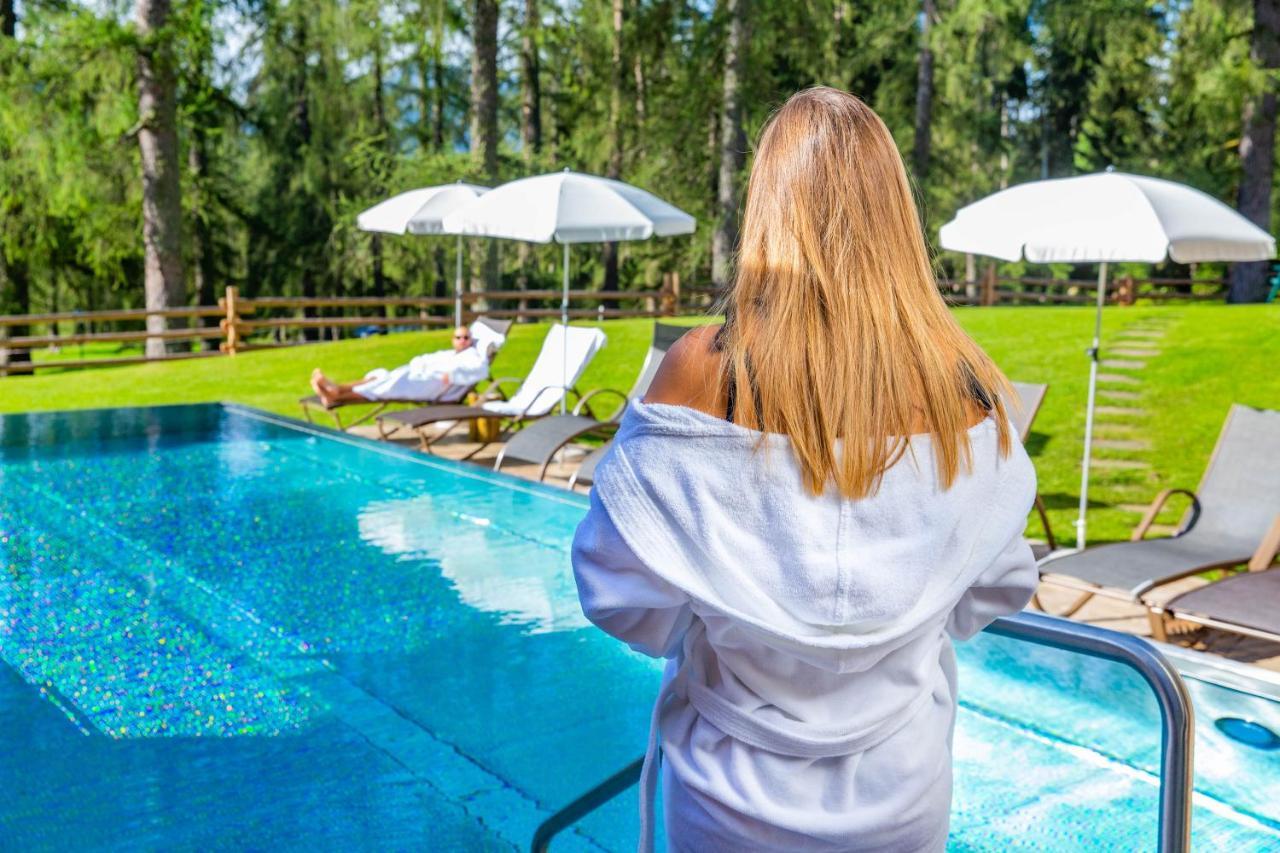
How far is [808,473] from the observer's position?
121 cm

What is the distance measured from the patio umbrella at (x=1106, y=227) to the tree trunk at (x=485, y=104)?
11.9 meters

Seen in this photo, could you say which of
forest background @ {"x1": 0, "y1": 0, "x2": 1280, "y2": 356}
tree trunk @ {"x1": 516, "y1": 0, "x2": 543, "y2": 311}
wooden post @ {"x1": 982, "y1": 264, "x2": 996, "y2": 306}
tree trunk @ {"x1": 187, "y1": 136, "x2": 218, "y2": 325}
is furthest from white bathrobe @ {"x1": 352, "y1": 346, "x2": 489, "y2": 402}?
wooden post @ {"x1": 982, "y1": 264, "x2": 996, "y2": 306}

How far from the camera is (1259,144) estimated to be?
19.4 metres

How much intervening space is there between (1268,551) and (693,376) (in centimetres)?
399

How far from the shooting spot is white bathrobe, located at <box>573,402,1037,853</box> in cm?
123

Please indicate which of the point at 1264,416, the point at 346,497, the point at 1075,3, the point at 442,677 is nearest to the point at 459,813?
the point at 442,677

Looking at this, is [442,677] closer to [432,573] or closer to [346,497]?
[432,573]

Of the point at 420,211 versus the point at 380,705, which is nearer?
the point at 380,705

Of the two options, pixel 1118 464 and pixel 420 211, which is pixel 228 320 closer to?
pixel 420 211

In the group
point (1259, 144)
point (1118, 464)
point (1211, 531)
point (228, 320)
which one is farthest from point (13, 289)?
point (1259, 144)

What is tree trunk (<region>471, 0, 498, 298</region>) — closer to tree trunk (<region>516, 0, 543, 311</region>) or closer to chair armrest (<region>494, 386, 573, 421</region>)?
tree trunk (<region>516, 0, 543, 311</region>)

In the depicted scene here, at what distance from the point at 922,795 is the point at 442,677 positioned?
9.10 feet

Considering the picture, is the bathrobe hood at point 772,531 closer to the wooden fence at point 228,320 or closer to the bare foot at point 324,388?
the bare foot at point 324,388

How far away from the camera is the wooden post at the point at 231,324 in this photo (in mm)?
15727
